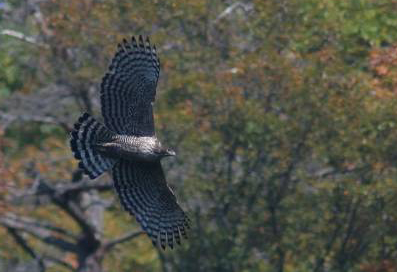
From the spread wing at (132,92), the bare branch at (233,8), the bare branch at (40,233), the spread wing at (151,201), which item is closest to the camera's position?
the spread wing at (132,92)

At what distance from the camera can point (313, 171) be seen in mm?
18156

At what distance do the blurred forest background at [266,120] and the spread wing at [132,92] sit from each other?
5.06 metres

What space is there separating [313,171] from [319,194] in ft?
2.68

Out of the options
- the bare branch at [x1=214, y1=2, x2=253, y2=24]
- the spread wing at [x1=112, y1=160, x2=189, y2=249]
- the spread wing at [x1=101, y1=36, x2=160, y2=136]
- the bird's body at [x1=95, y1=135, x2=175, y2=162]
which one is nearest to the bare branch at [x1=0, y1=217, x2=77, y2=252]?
the bare branch at [x1=214, y1=2, x2=253, y2=24]

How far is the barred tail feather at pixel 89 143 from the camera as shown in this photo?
38.9ft

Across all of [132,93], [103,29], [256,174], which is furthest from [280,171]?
[132,93]

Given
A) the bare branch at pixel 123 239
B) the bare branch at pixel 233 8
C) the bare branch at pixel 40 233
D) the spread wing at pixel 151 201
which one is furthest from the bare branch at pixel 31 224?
the spread wing at pixel 151 201

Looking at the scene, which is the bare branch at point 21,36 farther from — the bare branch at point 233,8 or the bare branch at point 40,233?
→ the bare branch at point 233,8

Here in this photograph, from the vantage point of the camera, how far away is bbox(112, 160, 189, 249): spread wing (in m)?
12.4

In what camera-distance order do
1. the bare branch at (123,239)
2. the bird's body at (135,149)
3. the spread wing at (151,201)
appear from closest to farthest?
the bird's body at (135,149)
the spread wing at (151,201)
the bare branch at (123,239)

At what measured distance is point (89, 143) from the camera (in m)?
11.9

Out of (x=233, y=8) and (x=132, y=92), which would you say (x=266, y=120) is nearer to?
(x=233, y=8)

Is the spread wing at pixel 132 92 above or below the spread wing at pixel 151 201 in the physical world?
above

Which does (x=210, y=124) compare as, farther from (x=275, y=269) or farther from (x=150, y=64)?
(x=150, y=64)
